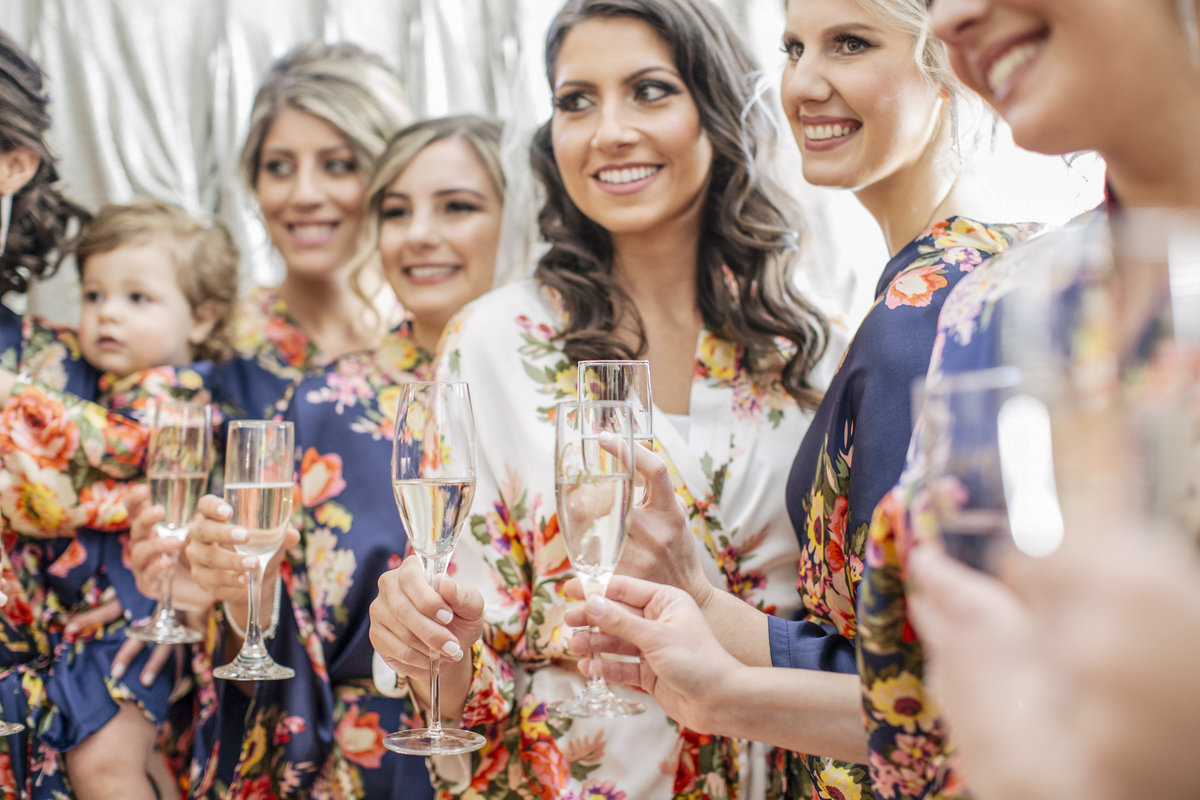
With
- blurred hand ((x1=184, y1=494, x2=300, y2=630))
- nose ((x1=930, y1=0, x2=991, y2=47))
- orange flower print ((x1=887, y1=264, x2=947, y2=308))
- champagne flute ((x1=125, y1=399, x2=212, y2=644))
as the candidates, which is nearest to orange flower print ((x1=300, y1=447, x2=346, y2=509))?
blurred hand ((x1=184, y1=494, x2=300, y2=630))

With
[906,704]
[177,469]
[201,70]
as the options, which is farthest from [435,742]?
[201,70]

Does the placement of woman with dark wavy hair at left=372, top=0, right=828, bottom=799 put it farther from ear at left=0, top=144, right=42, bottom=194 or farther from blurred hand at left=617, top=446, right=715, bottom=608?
ear at left=0, top=144, right=42, bottom=194

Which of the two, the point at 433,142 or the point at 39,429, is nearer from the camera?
the point at 39,429

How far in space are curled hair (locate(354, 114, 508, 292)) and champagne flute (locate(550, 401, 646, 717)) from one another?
147cm

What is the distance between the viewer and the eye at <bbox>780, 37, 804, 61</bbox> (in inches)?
68.8

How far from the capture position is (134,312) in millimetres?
2559

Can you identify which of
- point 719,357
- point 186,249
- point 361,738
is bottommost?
point 361,738

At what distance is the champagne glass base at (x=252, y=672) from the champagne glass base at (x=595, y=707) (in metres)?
0.61

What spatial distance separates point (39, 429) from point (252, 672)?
3.04 feet

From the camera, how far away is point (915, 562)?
2.14ft

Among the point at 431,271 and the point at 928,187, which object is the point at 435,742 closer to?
the point at 928,187

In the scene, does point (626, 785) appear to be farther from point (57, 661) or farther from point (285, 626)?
point (57, 661)

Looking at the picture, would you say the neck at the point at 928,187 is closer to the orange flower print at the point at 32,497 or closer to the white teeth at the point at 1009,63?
the white teeth at the point at 1009,63

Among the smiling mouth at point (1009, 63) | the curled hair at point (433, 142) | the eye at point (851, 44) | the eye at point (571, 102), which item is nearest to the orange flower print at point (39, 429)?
the curled hair at point (433, 142)
